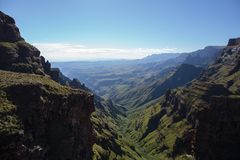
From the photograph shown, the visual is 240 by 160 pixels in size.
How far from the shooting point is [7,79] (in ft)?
466

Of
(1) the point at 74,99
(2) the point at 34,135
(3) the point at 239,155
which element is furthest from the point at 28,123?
(3) the point at 239,155

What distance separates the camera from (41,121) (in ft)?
453

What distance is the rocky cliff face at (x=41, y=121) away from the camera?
11825 centimetres

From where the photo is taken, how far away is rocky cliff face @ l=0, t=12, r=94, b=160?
388 ft

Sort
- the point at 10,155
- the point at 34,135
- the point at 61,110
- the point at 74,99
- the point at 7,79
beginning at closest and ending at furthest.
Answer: the point at 10,155
the point at 34,135
the point at 7,79
the point at 61,110
the point at 74,99

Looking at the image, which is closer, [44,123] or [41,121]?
[41,121]

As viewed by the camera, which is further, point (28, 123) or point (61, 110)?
point (61, 110)

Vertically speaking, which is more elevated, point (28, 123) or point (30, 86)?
point (30, 86)

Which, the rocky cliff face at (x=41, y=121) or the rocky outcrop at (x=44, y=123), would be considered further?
the rocky outcrop at (x=44, y=123)

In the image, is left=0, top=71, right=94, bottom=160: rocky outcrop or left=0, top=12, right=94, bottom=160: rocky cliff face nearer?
left=0, top=12, right=94, bottom=160: rocky cliff face

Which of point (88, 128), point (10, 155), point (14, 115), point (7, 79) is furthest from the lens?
point (88, 128)

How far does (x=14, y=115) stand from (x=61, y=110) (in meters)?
30.8

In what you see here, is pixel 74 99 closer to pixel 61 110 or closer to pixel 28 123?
pixel 61 110

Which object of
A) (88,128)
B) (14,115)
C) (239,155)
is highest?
(14,115)
